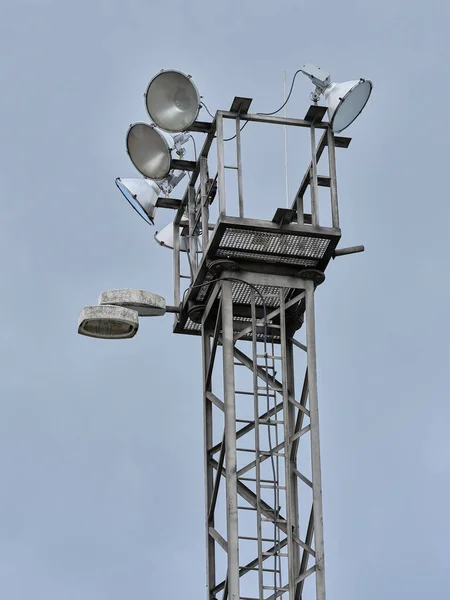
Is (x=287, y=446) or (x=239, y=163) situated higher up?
(x=239, y=163)

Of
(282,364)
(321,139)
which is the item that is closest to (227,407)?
(282,364)

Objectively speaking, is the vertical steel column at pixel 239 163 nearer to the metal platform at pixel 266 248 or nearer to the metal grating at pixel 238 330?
the metal platform at pixel 266 248

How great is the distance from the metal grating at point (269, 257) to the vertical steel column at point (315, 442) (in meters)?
0.24

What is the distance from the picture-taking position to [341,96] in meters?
26.0

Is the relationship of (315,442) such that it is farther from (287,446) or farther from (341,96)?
(341,96)

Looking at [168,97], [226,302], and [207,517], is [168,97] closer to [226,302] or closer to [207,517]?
[226,302]

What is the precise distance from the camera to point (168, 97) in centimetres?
2619

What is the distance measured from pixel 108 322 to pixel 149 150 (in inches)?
120

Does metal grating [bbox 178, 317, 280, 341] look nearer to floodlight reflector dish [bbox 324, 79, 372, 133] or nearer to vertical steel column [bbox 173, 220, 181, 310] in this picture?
vertical steel column [bbox 173, 220, 181, 310]

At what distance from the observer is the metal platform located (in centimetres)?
2523

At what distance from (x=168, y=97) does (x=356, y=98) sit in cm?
239

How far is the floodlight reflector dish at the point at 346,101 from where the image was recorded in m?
25.9

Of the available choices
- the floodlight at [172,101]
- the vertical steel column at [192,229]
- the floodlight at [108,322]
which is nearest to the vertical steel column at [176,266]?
the vertical steel column at [192,229]

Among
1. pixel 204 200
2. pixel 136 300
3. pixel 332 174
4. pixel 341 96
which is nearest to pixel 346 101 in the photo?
pixel 341 96
